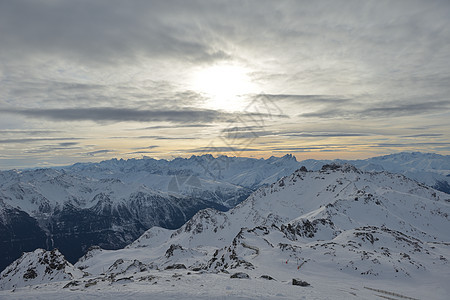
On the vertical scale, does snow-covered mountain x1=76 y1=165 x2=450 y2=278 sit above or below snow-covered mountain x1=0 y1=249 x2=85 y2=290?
above

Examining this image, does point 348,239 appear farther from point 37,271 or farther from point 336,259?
point 37,271

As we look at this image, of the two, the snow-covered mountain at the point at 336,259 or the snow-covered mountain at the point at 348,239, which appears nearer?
the snow-covered mountain at the point at 336,259

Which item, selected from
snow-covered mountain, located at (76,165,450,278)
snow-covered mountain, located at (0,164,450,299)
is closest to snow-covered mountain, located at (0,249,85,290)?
snow-covered mountain, located at (0,164,450,299)

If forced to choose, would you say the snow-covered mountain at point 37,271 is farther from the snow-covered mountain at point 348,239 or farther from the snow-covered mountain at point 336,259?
the snow-covered mountain at point 348,239

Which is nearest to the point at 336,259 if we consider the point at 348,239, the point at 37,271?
the point at 348,239

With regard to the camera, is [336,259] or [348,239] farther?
[348,239]

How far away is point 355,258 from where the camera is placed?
5219 centimetres

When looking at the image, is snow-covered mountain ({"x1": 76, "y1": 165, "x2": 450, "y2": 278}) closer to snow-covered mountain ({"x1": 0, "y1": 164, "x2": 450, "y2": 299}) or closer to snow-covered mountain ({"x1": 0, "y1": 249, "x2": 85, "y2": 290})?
snow-covered mountain ({"x1": 0, "y1": 164, "x2": 450, "y2": 299})

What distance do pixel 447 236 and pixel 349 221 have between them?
51.5 metres

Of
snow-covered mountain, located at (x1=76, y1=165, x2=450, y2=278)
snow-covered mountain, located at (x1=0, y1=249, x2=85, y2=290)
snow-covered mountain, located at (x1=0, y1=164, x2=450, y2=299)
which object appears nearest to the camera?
snow-covered mountain, located at (x1=0, y1=164, x2=450, y2=299)

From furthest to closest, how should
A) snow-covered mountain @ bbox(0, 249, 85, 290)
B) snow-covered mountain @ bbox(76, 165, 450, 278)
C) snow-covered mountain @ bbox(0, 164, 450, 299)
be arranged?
snow-covered mountain @ bbox(0, 249, 85, 290), snow-covered mountain @ bbox(76, 165, 450, 278), snow-covered mountain @ bbox(0, 164, 450, 299)

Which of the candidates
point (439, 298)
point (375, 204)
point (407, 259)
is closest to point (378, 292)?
point (439, 298)

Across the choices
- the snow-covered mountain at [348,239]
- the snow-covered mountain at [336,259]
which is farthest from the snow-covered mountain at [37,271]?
the snow-covered mountain at [348,239]

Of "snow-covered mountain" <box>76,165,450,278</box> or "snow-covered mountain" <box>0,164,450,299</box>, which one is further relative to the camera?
"snow-covered mountain" <box>76,165,450,278</box>
